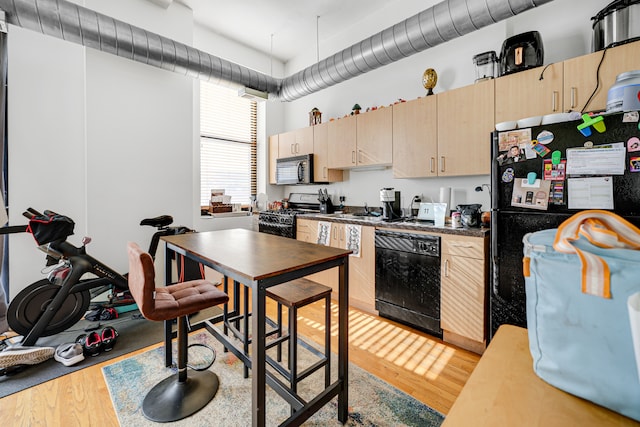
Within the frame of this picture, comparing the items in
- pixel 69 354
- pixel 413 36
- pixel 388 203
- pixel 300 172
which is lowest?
pixel 69 354

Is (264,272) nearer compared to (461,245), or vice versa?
(264,272)

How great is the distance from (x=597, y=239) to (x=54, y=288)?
136 inches

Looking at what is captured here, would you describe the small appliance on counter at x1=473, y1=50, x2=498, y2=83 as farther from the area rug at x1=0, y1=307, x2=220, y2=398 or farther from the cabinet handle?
the area rug at x1=0, y1=307, x2=220, y2=398

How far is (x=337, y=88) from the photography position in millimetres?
A: 4199

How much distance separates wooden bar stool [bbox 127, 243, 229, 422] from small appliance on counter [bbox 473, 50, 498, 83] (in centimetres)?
289

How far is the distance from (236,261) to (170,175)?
2757 mm

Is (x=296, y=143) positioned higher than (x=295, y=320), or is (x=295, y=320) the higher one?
(x=296, y=143)

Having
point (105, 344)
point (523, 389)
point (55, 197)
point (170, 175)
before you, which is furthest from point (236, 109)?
point (523, 389)

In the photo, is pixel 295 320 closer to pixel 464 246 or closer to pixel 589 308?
pixel 589 308

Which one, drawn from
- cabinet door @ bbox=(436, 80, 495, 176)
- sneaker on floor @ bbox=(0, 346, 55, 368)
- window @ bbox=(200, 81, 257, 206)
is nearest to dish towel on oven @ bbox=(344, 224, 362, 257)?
cabinet door @ bbox=(436, 80, 495, 176)

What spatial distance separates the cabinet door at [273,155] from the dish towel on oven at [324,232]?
166 centimetres

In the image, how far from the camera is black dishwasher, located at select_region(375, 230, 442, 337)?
2500 mm

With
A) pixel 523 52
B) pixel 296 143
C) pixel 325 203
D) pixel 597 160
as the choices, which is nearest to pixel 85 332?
pixel 325 203

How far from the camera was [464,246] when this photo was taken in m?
2.32
